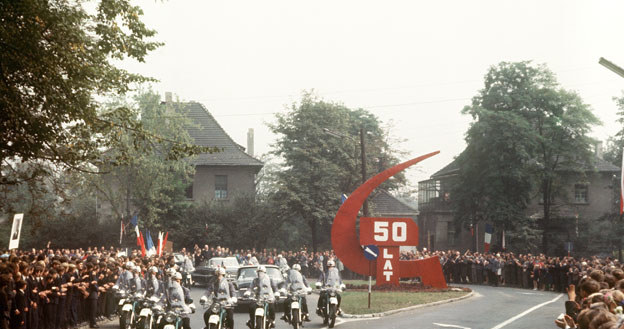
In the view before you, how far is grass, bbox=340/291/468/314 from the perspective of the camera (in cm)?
2678

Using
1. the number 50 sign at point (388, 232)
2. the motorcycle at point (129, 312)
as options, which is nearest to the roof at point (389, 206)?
the number 50 sign at point (388, 232)

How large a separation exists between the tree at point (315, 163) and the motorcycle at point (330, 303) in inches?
1414

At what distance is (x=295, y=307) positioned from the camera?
20609 millimetres

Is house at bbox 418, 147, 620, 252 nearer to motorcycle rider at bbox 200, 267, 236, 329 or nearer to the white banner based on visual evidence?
the white banner

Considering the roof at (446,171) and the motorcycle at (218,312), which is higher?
the roof at (446,171)

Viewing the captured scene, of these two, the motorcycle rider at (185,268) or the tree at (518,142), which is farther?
the tree at (518,142)

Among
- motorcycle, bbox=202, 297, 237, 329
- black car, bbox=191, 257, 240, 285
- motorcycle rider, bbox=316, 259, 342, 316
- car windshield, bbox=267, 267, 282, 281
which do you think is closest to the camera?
motorcycle, bbox=202, 297, 237, 329

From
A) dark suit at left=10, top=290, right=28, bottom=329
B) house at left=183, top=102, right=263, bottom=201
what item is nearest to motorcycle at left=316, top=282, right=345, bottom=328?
dark suit at left=10, top=290, right=28, bottom=329

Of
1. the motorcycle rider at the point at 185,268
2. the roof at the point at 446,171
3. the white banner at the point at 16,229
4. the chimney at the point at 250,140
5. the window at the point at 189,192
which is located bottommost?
the motorcycle rider at the point at 185,268

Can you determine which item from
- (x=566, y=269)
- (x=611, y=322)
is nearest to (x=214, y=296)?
(x=611, y=322)

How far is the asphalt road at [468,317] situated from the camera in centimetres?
2173

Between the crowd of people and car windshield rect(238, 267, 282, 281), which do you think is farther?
car windshield rect(238, 267, 282, 281)

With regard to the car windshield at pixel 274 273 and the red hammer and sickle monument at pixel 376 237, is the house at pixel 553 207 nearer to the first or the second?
the red hammer and sickle monument at pixel 376 237

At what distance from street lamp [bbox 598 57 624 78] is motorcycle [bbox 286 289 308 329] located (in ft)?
32.7
